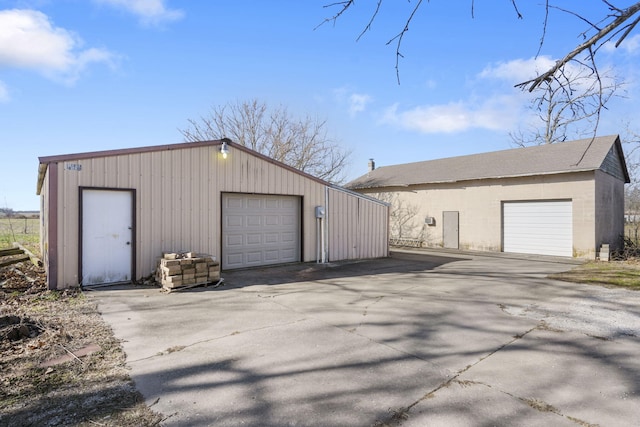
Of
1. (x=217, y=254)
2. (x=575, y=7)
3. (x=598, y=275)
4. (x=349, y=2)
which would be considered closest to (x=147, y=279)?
(x=217, y=254)

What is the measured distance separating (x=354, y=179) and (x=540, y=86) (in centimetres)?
2004

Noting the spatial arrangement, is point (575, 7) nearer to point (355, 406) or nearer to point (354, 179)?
point (355, 406)

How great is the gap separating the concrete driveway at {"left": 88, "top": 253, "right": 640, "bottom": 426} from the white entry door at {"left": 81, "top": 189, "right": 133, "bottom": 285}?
1.82ft

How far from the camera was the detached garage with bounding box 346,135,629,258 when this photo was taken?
41.0 feet

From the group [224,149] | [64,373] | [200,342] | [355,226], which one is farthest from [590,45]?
[355,226]

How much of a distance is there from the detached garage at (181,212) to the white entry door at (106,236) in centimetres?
2

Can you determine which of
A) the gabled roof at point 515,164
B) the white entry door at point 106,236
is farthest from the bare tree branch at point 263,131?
the white entry door at point 106,236

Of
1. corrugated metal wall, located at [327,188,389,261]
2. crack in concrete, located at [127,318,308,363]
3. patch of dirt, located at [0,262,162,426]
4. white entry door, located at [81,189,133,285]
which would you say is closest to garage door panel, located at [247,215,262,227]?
corrugated metal wall, located at [327,188,389,261]

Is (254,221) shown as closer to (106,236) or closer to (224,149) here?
(224,149)

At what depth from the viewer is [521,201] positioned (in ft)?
45.9

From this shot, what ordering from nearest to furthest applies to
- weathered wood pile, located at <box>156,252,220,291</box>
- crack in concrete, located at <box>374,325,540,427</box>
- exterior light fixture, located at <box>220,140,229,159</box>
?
crack in concrete, located at <box>374,325,540,427</box> < weathered wood pile, located at <box>156,252,220,291</box> < exterior light fixture, located at <box>220,140,229,159</box>

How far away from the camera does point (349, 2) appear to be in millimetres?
3182

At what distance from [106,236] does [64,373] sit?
4.77 m

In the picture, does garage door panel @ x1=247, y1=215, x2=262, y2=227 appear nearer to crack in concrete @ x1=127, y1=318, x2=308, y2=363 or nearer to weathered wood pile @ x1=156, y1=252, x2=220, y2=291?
weathered wood pile @ x1=156, y1=252, x2=220, y2=291
